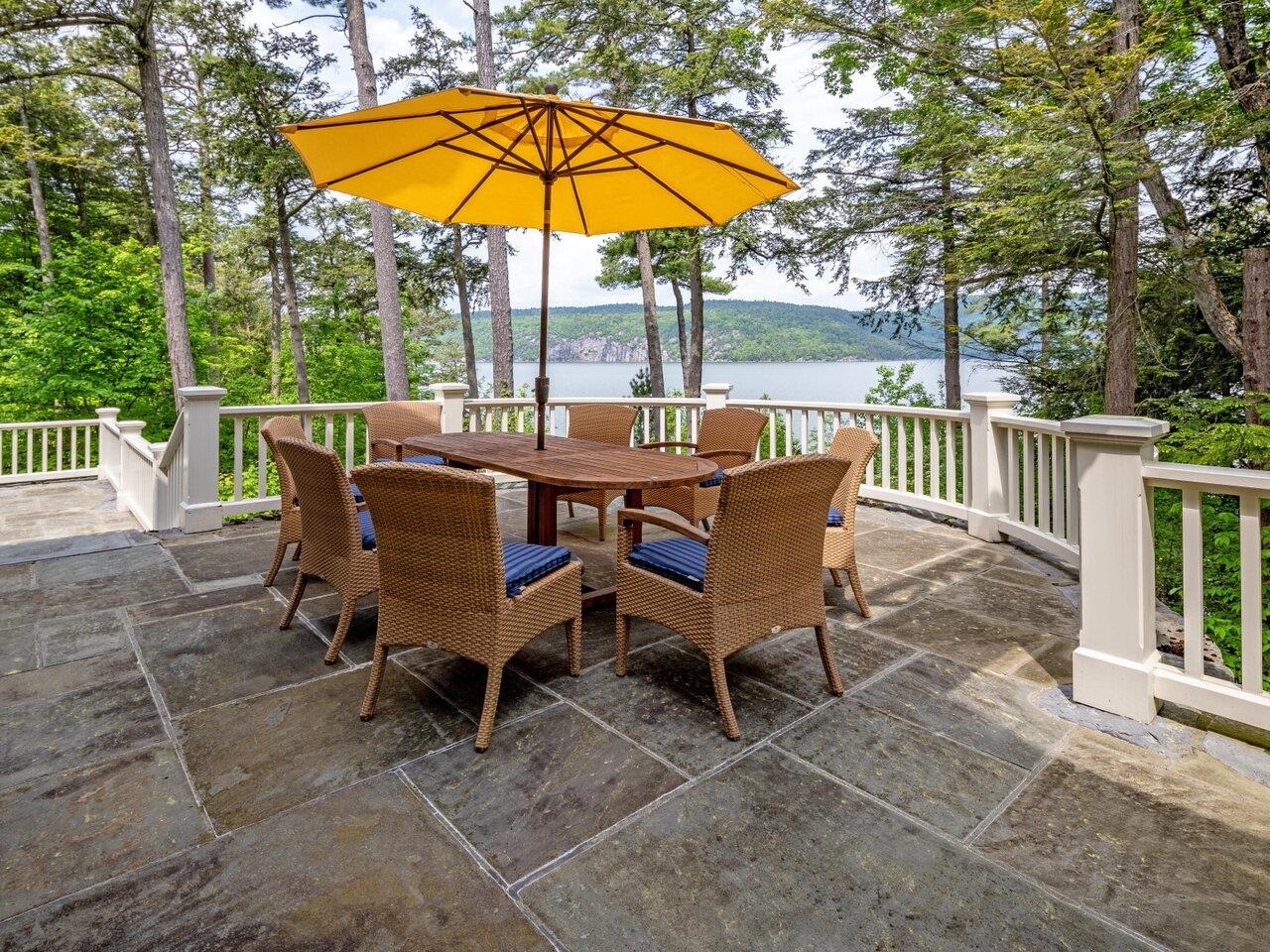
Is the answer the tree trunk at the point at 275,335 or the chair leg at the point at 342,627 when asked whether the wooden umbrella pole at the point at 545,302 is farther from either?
the tree trunk at the point at 275,335

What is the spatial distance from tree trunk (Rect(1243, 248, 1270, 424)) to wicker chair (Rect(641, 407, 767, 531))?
461 cm

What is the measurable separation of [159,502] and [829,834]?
5.09 metres

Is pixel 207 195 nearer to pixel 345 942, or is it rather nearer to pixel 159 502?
pixel 159 502

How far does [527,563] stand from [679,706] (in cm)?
73

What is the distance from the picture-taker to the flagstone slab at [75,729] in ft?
6.14

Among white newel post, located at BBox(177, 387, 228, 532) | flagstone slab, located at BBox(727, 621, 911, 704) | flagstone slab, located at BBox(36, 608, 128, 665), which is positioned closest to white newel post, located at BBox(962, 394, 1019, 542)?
flagstone slab, located at BBox(727, 621, 911, 704)

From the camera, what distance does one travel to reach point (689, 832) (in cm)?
158

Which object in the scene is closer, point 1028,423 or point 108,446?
point 1028,423

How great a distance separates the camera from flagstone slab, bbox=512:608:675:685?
2486mm

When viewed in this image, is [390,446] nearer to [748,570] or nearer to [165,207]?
[748,570]

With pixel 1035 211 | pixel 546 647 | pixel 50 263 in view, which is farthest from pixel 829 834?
pixel 50 263

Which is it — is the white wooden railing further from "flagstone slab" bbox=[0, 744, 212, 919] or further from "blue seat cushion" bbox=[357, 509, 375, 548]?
"flagstone slab" bbox=[0, 744, 212, 919]

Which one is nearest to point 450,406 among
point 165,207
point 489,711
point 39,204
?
point 489,711

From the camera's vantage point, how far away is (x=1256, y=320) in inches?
213
